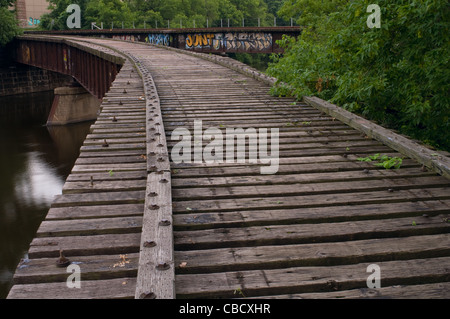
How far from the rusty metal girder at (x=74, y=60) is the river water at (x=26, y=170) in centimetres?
298

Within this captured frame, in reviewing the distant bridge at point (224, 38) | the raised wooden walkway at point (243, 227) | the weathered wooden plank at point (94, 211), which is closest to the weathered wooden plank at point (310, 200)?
the raised wooden walkway at point (243, 227)

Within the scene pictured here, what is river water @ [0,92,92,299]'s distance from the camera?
11.8 metres

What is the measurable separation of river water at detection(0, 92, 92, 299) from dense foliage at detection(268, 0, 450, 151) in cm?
647

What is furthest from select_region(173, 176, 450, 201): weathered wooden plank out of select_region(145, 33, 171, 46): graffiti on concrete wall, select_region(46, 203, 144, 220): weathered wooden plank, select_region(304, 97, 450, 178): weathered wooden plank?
select_region(145, 33, 171, 46): graffiti on concrete wall

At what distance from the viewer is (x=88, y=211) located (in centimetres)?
385

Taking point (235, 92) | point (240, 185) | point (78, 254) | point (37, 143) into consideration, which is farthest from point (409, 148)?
point (37, 143)

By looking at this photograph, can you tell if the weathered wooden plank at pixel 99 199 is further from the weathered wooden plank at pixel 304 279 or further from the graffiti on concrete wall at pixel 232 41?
the graffiti on concrete wall at pixel 232 41

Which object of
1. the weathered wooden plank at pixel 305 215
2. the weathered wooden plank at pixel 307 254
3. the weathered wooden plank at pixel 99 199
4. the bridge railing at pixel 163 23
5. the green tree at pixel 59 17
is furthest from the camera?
the bridge railing at pixel 163 23

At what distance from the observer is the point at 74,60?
21297mm

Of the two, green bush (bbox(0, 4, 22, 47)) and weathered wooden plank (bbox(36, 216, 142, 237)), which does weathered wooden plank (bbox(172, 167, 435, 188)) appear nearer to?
weathered wooden plank (bbox(36, 216, 142, 237))

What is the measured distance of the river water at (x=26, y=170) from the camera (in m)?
11.8

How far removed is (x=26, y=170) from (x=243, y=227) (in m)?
16.0

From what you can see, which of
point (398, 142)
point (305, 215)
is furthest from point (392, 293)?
point (398, 142)
